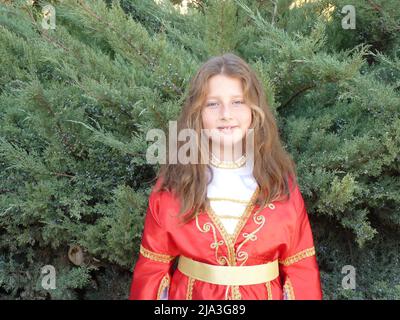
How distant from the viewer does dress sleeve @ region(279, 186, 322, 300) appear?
174cm

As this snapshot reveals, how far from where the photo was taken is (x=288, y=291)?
1.74 metres

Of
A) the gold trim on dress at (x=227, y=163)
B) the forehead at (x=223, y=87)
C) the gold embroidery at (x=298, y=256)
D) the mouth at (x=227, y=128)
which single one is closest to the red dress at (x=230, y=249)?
the gold embroidery at (x=298, y=256)

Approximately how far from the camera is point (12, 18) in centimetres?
315

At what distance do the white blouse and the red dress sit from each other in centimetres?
2

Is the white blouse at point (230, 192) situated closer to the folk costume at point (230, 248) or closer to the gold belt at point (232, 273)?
the folk costume at point (230, 248)

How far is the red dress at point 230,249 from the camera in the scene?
1696 mm

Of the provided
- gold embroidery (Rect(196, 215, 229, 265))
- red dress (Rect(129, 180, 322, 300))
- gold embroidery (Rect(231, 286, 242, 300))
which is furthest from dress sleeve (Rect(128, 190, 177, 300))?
gold embroidery (Rect(231, 286, 242, 300))

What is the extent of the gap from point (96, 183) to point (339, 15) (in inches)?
54.6

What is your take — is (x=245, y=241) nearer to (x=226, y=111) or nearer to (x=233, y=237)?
(x=233, y=237)

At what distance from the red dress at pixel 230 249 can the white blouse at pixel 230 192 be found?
0.02m

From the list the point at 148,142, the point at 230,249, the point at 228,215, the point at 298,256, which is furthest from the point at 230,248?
the point at 148,142

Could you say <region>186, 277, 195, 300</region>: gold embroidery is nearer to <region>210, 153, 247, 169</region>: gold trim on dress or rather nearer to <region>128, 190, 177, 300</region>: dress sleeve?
<region>128, 190, 177, 300</region>: dress sleeve

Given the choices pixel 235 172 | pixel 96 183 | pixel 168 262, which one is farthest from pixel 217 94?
pixel 96 183

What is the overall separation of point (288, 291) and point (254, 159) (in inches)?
17.6
